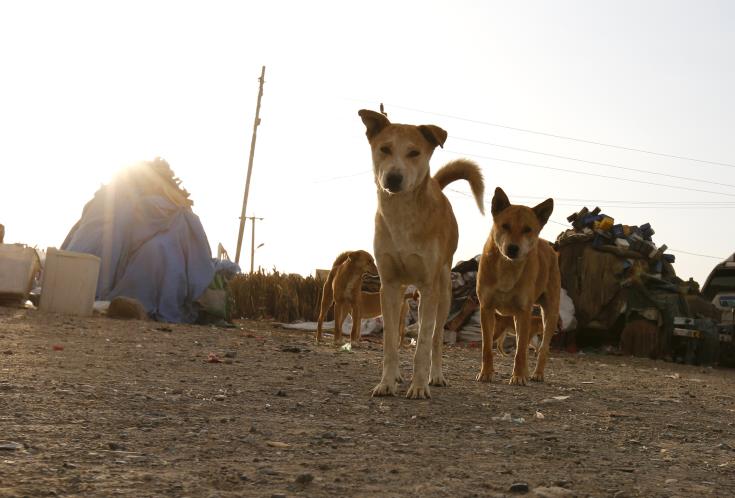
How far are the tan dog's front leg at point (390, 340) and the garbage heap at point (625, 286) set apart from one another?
9.70m

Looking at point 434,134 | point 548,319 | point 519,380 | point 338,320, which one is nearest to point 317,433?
point 434,134

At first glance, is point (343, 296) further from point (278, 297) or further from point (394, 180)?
point (278, 297)

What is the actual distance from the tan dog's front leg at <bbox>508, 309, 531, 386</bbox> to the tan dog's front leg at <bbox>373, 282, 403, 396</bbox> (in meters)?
1.86

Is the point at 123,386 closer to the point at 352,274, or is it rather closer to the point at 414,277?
the point at 414,277

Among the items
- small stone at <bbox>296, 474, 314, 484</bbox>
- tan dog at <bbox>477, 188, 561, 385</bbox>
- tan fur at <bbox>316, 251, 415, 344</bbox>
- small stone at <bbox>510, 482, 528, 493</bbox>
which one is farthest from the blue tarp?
small stone at <bbox>510, 482, 528, 493</bbox>

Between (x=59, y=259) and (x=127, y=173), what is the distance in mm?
2846

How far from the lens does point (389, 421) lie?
5.12 metres

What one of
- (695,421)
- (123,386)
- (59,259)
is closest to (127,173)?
(59,259)

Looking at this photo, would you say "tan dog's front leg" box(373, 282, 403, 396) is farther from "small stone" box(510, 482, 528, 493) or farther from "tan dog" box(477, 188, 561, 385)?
"small stone" box(510, 482, 528, 493)

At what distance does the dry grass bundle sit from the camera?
22578mm

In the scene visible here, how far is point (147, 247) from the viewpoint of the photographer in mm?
15625

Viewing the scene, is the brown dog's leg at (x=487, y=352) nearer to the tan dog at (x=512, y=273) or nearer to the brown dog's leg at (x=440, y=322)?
the tan dog at (x=512, y=273)

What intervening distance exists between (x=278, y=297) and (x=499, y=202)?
1446 cm

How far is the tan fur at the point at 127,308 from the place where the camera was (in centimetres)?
1437
